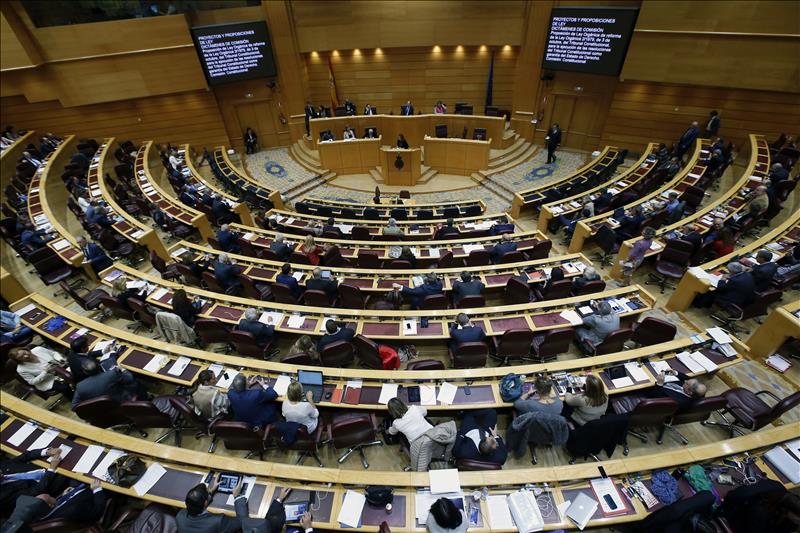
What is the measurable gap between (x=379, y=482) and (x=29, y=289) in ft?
34.4

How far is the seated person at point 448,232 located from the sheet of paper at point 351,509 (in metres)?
6.31

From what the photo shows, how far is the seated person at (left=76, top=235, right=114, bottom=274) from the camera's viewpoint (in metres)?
8.59

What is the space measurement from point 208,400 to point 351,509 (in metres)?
2.41

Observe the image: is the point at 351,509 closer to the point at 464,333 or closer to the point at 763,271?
the point at 464,333

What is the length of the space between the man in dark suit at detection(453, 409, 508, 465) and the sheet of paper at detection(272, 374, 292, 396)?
2.50 metres

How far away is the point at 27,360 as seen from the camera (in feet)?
18.6

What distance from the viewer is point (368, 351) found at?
5.87m

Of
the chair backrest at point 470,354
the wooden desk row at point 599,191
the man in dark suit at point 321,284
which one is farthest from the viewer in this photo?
the wooden desk row at point 599,191

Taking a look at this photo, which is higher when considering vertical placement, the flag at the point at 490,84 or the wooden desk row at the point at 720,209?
the flag at the point at 490,84

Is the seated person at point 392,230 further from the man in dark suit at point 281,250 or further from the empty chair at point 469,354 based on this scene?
the empty chair at point 469,354

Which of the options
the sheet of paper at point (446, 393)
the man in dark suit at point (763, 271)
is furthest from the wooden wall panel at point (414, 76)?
the sheet of paper at point (446, 393)

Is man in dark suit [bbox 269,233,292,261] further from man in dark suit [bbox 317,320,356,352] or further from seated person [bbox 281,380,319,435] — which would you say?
seated person [bbox 281,380,319,435]

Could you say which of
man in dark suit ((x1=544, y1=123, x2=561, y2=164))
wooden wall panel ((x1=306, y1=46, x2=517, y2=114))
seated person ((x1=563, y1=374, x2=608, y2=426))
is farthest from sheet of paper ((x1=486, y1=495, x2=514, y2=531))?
wooden wall panel ((x1=306, y1=46, x2=517, y2=114))

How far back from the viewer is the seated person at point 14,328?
650 centimetres
